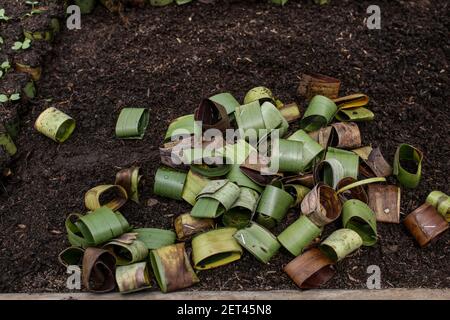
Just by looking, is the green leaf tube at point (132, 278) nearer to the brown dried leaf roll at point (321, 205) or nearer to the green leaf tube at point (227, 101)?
the brown dried leaf roll at point (321, 205)

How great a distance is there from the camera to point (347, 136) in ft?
11.4

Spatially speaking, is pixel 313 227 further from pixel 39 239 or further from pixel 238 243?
pixel 39 239

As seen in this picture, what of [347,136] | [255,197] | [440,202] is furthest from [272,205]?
[440,202]

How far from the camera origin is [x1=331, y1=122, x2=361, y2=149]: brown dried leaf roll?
137 inches

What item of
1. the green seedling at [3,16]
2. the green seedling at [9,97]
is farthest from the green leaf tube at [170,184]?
the green seedling at [3,16]

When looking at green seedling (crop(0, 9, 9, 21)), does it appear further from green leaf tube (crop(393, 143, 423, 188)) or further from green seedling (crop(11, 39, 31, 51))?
green leaf tube (crop(393, 143, 423, 188))

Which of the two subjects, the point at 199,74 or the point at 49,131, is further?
the point at 199,74

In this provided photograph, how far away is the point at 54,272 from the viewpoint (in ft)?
10.4

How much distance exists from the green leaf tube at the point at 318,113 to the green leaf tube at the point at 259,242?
73 centimetres

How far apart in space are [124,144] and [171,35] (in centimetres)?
85

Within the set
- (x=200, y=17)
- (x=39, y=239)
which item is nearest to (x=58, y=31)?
(x=200, y=17)

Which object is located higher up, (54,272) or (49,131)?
(49,131)

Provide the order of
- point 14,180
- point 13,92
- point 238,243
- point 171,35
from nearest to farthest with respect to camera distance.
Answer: point 238,243 < point 14,180 < point 13,92 < point 171,35

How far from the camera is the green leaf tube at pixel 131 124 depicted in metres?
3.55
